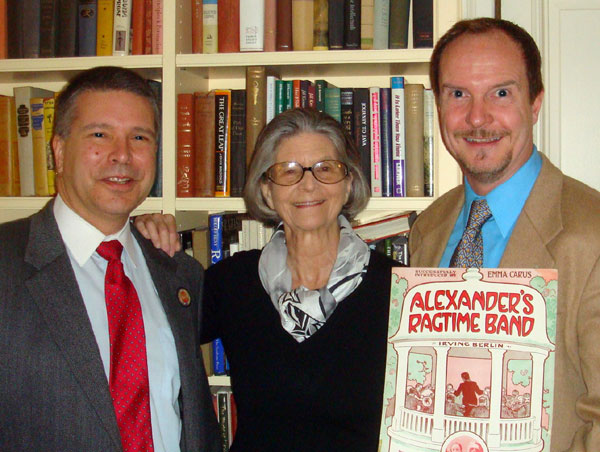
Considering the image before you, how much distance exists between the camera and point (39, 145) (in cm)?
239

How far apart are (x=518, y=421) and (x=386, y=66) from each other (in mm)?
1420

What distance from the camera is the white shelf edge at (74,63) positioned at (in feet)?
7.50

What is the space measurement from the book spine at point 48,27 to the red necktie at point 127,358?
3.56 feet

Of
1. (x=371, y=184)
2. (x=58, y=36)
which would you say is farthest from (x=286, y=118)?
(x=58, y=36)

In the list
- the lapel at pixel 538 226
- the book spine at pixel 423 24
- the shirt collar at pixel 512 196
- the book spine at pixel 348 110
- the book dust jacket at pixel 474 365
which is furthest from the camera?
the book spine at pixel 348 110

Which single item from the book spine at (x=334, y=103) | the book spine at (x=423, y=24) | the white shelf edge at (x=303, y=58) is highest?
the book spine at (x=423, y=24)

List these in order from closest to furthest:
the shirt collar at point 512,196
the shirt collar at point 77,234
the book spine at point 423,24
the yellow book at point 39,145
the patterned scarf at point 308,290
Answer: the shirt collar at point 512,196, the shirt collar at point 77,234, the patterned scarf at point 308,290, the book spine at point 423,24, the yellow book at point 39,145

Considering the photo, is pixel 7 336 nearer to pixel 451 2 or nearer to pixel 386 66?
pixel 386 66

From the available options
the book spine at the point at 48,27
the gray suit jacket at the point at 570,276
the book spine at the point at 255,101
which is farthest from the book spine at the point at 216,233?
the gray suit jacket at the point at 570,276

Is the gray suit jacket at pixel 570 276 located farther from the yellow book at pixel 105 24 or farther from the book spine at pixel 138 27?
the yellow book at pixel 105 24

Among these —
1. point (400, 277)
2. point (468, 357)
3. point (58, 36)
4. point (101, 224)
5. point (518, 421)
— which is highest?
point (58, 36)

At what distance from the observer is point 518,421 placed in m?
1.26

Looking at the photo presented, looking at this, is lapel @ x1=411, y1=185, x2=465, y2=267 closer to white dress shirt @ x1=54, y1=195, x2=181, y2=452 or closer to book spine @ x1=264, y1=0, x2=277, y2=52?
white dress shirt @ x1=54, y1=195, x2=181, y2=452

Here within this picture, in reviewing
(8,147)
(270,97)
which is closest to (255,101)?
(270,97)
